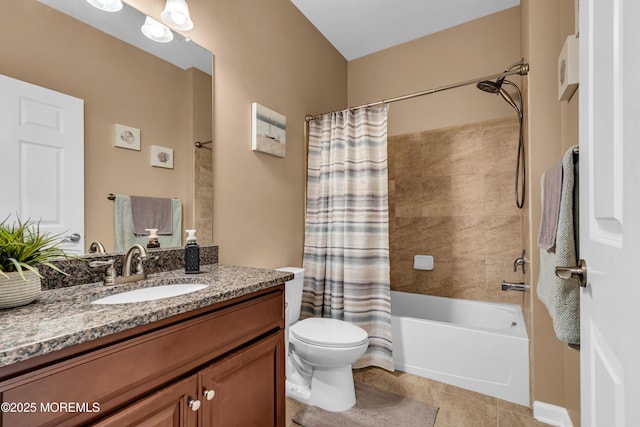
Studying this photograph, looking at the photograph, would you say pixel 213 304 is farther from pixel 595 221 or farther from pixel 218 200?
pixel 595 221

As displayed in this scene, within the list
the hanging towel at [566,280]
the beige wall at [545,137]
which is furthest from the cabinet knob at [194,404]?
the beige wall at [545,137]

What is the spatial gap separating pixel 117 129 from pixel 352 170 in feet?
4.66

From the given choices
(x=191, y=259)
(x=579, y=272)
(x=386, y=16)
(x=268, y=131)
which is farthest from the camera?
(x=386, y=16)

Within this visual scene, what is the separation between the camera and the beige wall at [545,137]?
1.59 meters

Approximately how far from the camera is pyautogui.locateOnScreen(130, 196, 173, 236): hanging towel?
4.32 ft

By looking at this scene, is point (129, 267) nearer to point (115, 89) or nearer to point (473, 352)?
point (115, 89)

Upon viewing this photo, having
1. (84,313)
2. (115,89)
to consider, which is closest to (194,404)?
(84,313)

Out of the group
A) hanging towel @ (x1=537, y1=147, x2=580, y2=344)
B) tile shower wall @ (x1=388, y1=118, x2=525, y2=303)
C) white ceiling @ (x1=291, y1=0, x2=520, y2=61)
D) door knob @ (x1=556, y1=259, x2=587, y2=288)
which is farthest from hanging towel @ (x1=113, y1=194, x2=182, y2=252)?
tile shower wall @ (x1=388, y1=118, x2=525, y2=303)

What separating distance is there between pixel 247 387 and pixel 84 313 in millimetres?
606

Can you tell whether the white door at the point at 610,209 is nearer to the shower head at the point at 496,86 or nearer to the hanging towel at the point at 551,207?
the hanging towel at the point at 551,207

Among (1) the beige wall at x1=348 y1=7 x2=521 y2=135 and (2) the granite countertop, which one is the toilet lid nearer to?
(2) the granite countertop

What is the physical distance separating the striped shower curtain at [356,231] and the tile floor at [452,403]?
10 centimetres

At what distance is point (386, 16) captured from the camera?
8.05ft

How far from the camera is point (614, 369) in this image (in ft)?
1.73
